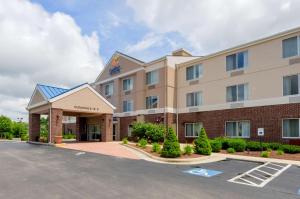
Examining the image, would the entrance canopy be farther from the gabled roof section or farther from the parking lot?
the parking lot

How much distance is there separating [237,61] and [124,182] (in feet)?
63.4

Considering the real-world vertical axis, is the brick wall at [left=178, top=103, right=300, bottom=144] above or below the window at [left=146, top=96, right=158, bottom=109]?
below

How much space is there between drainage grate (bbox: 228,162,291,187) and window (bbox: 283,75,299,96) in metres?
8.46

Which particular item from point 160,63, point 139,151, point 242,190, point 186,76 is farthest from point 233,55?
point 242,190

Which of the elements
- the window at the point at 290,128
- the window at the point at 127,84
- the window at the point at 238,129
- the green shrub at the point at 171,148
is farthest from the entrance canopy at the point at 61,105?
the window at the point at 290,128

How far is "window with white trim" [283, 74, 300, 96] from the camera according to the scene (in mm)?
21734

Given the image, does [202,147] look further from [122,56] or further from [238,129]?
[122,56]

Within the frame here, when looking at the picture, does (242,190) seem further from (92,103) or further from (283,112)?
(92,103)

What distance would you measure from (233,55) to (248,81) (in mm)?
3015

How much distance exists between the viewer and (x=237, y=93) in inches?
1014

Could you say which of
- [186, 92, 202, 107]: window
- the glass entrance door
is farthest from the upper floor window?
the glass entrance door

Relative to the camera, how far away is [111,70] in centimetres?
3862


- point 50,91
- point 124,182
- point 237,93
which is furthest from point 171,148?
point 50,91

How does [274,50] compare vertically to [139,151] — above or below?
above
